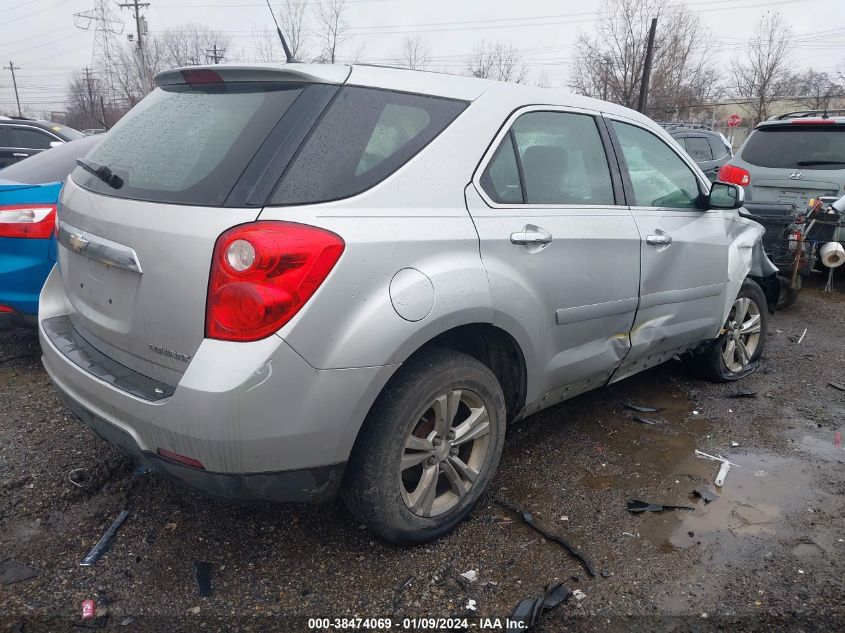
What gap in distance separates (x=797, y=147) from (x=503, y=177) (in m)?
6.21

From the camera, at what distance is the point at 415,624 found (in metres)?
2.20

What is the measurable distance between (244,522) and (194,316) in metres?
1.13

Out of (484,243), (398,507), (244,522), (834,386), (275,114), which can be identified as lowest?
(834,386)

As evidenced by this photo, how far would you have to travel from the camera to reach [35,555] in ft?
8.14

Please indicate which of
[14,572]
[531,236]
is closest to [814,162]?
[531,236]

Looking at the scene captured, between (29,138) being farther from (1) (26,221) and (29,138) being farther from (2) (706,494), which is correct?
(2) (706,494)

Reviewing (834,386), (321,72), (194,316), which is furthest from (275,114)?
(834,386)

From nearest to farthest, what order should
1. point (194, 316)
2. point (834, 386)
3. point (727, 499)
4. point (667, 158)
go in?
point (194, 316) < point (727, 499) < point (667, 158) < point (834, 386)

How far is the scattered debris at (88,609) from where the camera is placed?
2184mm

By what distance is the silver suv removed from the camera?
1.99 meters

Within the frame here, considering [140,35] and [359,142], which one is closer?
[359,142]

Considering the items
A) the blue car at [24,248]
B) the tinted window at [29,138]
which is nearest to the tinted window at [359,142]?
the blue car at [24,248]

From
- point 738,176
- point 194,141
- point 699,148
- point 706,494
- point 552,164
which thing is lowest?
point 699,148

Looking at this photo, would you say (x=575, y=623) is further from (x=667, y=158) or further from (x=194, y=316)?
(x=667, y=158)
